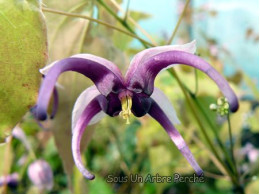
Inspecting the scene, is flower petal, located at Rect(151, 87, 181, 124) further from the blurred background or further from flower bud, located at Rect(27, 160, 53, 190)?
flower bud, located at Rect(27, 160, 53, 190)

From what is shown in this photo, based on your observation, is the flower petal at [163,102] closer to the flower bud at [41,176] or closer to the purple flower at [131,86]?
the purple flower at [131,86]

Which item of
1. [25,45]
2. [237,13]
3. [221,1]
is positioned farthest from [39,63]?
[237,13]

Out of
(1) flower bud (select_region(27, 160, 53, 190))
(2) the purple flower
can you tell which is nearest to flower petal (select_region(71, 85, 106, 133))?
(2) the purple flower

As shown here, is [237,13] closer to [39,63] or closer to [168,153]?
[168,153]

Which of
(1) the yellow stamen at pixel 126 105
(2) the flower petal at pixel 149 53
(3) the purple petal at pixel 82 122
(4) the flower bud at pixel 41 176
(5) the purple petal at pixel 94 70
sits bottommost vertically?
(4) the flower bud at pixel 41 176

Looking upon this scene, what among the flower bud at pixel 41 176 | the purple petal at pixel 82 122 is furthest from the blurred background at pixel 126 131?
the purple petal at pixel 82 122
